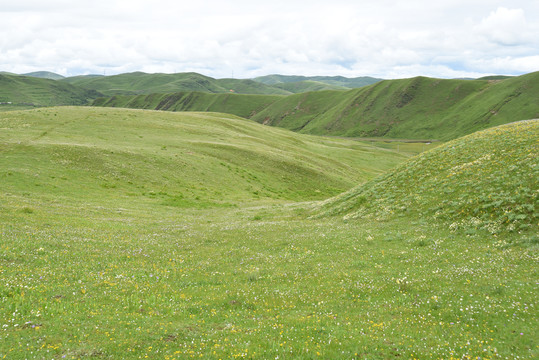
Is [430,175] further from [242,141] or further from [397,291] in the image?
[242,141]

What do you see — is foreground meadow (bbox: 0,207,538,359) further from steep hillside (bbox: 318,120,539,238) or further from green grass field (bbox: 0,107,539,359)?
steep hillside (bbox: 318,120,539,238)

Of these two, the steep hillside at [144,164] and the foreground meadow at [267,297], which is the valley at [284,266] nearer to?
the foreground meadow at [267,297]

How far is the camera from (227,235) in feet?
85.9

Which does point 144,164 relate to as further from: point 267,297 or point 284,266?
point 267,297

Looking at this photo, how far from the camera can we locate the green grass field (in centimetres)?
964

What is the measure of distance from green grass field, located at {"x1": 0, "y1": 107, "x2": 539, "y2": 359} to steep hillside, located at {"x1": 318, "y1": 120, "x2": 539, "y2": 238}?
18 cm

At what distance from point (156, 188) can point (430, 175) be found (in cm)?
3634

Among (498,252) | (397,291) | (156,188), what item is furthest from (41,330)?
(156,188)

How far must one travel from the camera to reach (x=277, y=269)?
680 inches

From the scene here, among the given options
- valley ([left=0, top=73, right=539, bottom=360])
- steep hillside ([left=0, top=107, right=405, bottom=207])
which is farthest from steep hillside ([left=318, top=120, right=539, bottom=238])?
steep hillside ([left=0, top=107, right=405, bottom=207])

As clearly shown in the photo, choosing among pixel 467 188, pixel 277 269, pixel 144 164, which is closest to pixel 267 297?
pixel 277 269

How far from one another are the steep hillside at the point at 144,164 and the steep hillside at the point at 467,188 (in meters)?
22.1

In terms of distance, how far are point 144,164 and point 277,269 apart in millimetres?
42074

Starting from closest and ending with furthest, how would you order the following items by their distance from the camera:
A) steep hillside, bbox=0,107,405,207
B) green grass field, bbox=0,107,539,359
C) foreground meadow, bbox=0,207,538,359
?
foreground meadow, bbox=0,207,538,359 → green grass field, bbox=0,107,539,359 → steep hillside, bbox=0,107,405,207
